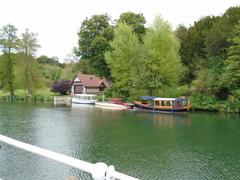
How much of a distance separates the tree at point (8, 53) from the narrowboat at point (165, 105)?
1124 inches

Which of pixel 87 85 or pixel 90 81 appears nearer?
pixel 87 85

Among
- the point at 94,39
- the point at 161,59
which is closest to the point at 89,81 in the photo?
the point at 94,39

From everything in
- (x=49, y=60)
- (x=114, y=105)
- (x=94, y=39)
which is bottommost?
(x=114, y=105)

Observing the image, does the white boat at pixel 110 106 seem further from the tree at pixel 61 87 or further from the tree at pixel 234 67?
the tree at pixel 61 87

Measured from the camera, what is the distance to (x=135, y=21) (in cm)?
3859

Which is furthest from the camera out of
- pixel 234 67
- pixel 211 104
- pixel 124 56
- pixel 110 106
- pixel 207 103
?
pixel 124 56

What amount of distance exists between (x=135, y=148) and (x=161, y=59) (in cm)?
2024

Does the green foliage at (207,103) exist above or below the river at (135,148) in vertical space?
above

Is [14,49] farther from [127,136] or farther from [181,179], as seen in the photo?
[181,179]

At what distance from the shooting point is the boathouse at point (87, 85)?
46.2 m

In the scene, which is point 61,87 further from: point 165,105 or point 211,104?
point 211,104

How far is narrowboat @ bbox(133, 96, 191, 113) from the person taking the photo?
26766mm

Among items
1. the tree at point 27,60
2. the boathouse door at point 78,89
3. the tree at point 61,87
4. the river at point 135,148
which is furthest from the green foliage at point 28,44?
the river at point 135,148

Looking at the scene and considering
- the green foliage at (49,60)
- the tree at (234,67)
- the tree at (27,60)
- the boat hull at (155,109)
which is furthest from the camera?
the green foliage at (49,60)
